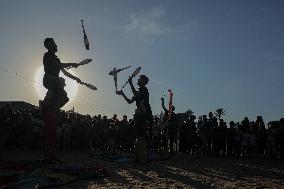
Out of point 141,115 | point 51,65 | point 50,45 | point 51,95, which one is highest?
point 50,45

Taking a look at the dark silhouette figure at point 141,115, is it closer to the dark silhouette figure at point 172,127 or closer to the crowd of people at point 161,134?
the crowd of people at point 161,134

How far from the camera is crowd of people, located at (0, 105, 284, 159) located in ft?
62.3

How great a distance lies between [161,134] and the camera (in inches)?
865

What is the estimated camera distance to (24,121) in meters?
19.2

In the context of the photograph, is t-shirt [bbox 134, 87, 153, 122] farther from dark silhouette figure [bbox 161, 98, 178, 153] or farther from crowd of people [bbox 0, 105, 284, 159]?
dark silhouette figure [bbox 161, 98, 178, 153]

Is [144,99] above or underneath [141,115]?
above

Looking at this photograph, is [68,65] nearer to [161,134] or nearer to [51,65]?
[51,65]

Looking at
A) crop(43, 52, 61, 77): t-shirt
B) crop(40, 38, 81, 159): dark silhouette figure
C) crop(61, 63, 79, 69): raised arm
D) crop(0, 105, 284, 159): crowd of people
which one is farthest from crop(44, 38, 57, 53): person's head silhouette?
crop(0, 105, 284, 159): crowd of people

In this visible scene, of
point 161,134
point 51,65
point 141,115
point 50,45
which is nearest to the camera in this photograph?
point 51,65

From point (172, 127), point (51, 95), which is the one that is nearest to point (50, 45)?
point (51, 95)

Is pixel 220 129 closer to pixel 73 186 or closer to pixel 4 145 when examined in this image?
pixel 4 145

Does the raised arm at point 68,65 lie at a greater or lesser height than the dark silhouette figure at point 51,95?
greater

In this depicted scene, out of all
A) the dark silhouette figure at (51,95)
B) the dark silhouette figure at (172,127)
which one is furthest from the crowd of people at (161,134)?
the dark silhouette figure at (51,95)

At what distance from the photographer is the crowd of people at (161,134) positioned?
19.0m
